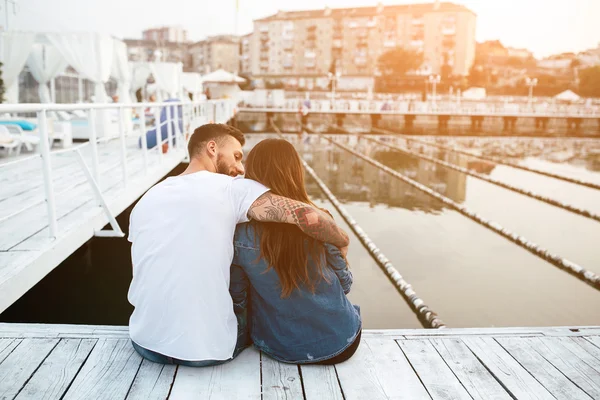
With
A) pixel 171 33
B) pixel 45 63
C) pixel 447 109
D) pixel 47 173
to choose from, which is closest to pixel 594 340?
pixel 47 173

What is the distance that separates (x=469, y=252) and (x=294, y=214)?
5622 millimetres

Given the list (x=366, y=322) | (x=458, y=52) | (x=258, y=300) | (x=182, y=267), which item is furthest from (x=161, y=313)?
(x=458, y=52)

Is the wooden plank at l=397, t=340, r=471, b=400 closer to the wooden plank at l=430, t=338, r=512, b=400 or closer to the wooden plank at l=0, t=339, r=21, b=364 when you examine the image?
the wooden plank at l=430, t=338, r=512, b=400

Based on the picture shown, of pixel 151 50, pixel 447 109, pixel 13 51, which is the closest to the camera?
pixel 13 51

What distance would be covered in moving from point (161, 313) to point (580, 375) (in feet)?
6.66

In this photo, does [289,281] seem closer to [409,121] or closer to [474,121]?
[409,121]

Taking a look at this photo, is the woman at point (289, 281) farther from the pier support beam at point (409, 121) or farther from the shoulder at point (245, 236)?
the pier support beam at point (409, 121)

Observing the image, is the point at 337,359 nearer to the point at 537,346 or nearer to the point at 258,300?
the point at 258,300

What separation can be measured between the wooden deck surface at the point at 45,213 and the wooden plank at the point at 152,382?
1.22 m

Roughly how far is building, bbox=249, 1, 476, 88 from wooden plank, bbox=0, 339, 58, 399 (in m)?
81.2

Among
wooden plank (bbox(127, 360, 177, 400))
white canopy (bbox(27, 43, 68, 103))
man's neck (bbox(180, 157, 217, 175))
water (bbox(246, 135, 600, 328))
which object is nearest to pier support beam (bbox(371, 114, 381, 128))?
water (bbox(246, 135, 600, 328))

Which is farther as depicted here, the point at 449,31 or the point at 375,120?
the point at 449,31

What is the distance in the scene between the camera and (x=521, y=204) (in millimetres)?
10633

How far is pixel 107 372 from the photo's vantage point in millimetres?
2477
